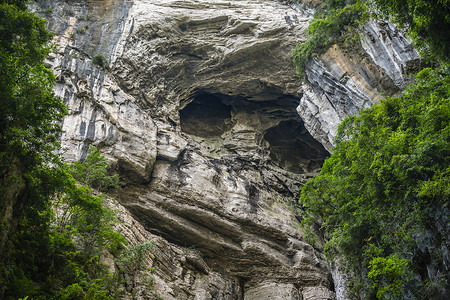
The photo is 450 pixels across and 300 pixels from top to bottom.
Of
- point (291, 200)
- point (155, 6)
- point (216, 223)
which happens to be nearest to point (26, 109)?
point (216, 223)

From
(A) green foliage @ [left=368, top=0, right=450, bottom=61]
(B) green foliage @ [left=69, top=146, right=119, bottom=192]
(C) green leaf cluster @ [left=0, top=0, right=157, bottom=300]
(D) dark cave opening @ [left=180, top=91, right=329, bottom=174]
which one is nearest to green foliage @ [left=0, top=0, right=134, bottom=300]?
(C) green leaf cluster @ [left=0, top=0, right=157, bottom=300]

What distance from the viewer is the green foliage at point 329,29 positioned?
19.8 metres

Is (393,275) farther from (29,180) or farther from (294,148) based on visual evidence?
(294,148)

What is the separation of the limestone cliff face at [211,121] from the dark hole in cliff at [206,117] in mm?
96

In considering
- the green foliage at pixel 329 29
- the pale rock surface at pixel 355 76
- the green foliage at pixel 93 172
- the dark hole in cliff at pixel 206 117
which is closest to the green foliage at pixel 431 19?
the pale rock surface at pixel 355 76

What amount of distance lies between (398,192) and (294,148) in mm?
18540

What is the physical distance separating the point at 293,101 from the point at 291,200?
801 centimetres

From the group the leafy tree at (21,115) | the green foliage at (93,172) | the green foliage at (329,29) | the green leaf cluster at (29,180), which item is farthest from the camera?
the green foliage at (329,29)

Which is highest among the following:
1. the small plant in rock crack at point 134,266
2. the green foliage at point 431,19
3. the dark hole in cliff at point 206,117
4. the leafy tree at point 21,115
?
the dark hole in cliff at point 206,117

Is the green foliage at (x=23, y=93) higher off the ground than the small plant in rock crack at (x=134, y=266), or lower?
higher

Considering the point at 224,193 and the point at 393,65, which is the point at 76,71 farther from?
the point at 393,65

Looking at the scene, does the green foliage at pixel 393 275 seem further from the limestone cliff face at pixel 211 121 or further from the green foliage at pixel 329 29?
the green foliage at pixel 329 29

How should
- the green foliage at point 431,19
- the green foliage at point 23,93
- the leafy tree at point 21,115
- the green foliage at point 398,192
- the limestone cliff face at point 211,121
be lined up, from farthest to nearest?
the limestone cliff face at point 211,121 < the green foliage at point 398,192 < the green foliage at point 431,19 < the green foliage at point 23,93 < the leafy tree at point 21,115

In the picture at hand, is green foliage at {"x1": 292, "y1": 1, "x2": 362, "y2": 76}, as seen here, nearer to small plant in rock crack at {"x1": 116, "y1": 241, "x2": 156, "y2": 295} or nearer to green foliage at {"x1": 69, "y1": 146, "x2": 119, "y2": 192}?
green foliage at {"x1": 69, "y1": 146, "x2": 119, "y2": 192}
